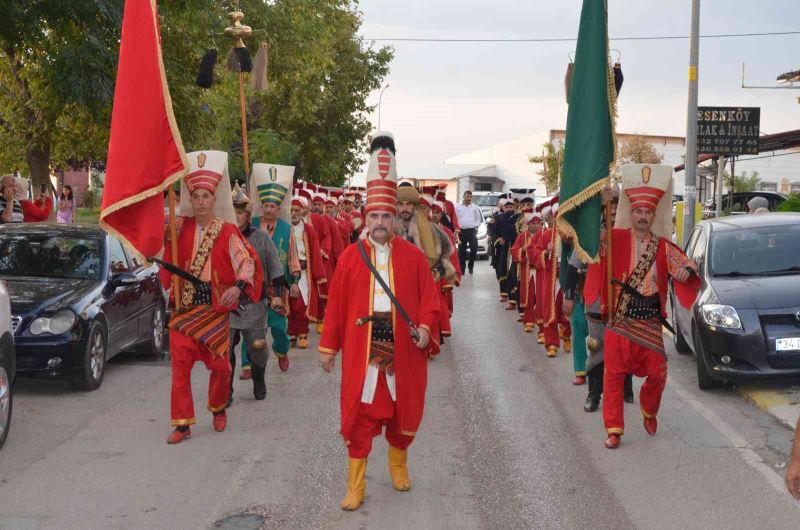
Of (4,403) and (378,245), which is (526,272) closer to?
(4,403)

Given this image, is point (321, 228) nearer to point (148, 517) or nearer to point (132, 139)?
point (132, 139)

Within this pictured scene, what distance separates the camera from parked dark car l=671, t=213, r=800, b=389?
32.0ft

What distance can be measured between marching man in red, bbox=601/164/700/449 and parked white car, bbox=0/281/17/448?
4.35 metres

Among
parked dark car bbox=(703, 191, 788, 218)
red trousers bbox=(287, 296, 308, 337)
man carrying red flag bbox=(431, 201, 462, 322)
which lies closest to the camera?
man carrying red flag bbox=(431, 201, 462, 322)

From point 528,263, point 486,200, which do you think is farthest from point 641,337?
point 486,200

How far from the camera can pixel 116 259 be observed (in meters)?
11.3

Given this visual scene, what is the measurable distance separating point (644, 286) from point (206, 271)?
3288 mm

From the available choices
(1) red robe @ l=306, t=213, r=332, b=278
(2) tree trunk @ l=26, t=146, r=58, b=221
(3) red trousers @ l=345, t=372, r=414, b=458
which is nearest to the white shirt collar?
(3) red trousers @ l=345, t=372, r=414, b=458

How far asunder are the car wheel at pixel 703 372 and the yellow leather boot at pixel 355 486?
482cm

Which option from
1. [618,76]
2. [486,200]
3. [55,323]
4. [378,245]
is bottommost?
[55,323]

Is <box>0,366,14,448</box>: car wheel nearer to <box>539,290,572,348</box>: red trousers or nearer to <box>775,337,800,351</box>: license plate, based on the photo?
<box>775,337,800,351</box>: license plate

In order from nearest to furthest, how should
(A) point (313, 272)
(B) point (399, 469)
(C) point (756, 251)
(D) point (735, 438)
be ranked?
(B) point (399, 469), (D) point (735, 438), (C) point (756, 251), (A) point (313, 272)

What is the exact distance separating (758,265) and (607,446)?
387 centimetres

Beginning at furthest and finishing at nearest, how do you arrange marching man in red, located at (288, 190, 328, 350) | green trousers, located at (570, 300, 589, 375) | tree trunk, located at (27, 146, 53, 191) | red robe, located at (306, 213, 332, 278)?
tree trunk, located at (27, 146, 53, 191) → red robe, located at (306, 213, 332, 278) → marching man in red, located at (288, 190, 328, 350) → green trousers, located at (570, 300, 589, 375)
